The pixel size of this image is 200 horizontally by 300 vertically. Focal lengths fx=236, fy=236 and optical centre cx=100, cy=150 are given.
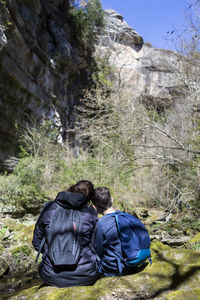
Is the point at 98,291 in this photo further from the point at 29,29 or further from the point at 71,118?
the point at 71,118

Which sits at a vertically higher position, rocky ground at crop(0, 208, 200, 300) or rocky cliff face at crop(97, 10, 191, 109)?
rocky cliff face at crop(97, 10, 191, 109)

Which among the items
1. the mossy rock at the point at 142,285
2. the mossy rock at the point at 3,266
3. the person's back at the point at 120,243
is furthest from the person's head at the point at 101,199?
the mossy rock at the point at 3,266

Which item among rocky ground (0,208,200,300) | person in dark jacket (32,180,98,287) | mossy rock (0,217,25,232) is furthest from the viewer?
mossy rock (0,217,25,232)

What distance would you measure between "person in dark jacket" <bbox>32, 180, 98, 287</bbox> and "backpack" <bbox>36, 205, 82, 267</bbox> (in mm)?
70

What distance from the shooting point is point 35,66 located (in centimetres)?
1278

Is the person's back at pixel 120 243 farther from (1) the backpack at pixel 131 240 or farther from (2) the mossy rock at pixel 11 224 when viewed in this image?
(2) the mossy rock at pixel 11 224

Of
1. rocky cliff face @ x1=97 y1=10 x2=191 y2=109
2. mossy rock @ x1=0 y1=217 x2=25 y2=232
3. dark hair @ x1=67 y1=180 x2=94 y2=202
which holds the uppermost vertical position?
rocky cliff face @ x1=97 y1=10 x2=191 y2=109

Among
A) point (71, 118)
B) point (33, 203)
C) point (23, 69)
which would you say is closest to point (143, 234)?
point (33, 203)

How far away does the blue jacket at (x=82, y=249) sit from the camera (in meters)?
2.26

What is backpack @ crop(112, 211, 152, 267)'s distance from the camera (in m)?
2.38

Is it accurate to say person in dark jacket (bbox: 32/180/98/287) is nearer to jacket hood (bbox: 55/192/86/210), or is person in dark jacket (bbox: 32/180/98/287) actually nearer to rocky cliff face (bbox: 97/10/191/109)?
jacket hood (bbox: 55/192/86/210)

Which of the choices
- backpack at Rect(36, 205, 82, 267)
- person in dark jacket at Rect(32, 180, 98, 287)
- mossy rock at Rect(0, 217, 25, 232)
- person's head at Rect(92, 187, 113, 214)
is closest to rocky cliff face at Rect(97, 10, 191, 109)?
mossy rock at Rect(0, 217, 25, 232)

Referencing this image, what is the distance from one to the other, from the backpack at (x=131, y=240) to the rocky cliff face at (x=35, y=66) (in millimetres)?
8642

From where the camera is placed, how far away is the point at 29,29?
11.9 m
